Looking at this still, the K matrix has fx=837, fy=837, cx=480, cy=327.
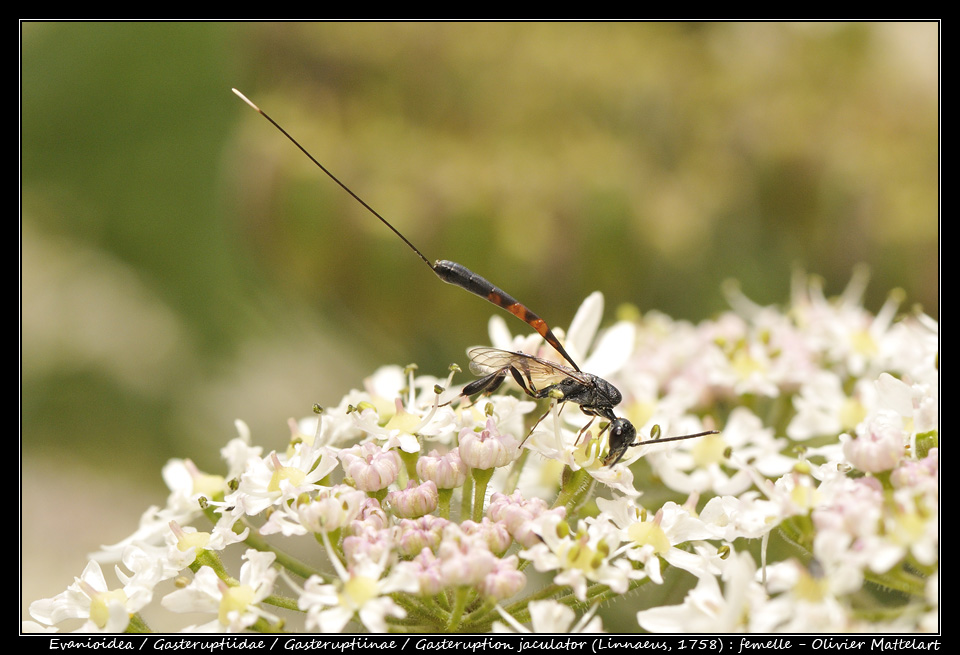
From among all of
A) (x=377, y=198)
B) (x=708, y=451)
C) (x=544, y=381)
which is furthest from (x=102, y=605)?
(x=377, y=198)

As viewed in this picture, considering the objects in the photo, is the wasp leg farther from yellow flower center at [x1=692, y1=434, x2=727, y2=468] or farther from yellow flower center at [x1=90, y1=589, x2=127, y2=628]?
yellow flower center at [x1=90, y1=589, x2=127, y2=628]

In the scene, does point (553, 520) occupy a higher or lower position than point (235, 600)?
higher

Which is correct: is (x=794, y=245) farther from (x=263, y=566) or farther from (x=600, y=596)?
(x=263, y=566)

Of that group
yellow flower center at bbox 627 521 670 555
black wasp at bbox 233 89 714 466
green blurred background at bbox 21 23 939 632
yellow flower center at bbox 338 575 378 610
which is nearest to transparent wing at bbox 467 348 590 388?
black wasp at bbox 233 89 714 466

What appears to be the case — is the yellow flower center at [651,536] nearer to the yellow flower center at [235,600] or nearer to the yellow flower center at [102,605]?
the yellow flower center at [235,600]

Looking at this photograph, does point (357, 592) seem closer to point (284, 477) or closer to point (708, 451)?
point (284, 477)

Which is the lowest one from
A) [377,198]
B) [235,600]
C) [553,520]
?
[235,600]

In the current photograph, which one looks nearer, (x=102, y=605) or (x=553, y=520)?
(x=553, y=520)
